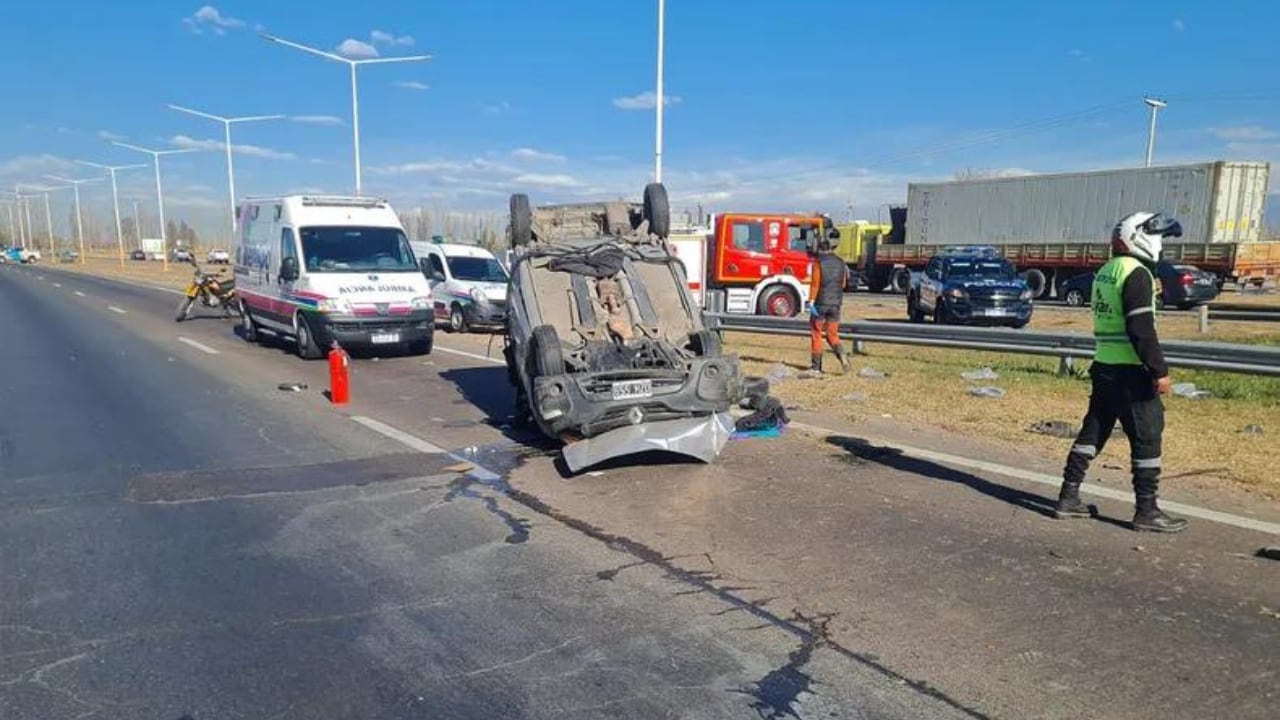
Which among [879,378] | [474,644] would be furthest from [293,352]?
[474,644]

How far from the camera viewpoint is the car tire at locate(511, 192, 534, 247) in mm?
10102

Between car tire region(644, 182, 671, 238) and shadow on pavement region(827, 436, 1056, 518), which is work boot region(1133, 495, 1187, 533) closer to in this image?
shadow on pavement region(827, 436, 1056, 518)

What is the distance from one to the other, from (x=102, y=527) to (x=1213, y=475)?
787 centimetres

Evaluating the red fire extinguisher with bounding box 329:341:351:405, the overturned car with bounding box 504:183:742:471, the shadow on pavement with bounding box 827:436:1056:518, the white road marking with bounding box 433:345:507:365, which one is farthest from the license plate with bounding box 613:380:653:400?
the white road marking with bounding box 433:345:507:365

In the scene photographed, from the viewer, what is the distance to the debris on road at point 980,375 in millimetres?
11398

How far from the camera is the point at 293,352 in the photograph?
15.8 meters

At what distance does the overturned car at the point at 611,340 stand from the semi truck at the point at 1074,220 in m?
23.0

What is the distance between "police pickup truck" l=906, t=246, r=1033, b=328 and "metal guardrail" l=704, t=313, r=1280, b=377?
18.6 feet

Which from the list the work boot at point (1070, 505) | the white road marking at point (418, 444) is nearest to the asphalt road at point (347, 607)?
the white road marking at point (418, 444)

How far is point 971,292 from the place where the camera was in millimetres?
19188

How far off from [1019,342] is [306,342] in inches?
426

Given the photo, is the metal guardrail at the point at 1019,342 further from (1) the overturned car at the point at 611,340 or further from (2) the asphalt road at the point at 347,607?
(2) the asphalt road at the point at 347,607

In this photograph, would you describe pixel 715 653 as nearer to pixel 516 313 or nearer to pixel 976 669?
pixel 976 669

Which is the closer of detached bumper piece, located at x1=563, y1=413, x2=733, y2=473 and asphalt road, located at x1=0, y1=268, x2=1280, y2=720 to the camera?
asphalt road, located at x1=0, y1=268, x2=1280, y2=720
